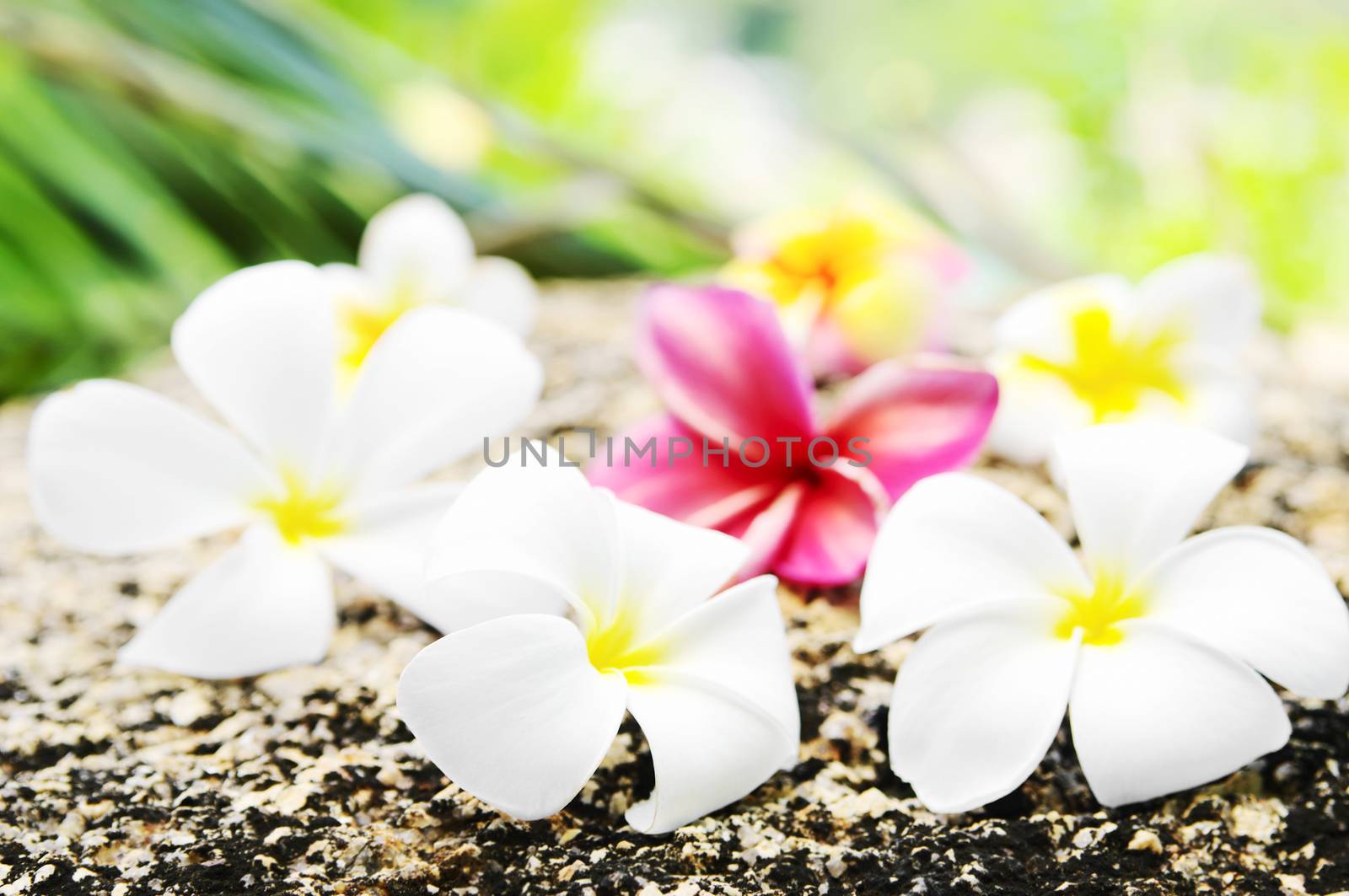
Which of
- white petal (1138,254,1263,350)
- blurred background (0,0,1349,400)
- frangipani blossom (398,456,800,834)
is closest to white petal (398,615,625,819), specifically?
frangipani blossom (398,456,800,834)

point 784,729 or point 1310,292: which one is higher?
point 1310,292

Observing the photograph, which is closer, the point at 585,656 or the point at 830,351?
the point at 585,656

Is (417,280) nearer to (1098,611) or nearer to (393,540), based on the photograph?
(393,540)

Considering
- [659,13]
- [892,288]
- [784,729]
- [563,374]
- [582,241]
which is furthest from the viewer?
[659,13]

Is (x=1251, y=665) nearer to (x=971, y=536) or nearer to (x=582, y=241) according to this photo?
(x=971, y=536)

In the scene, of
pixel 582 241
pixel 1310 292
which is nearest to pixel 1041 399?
pixel 582 241

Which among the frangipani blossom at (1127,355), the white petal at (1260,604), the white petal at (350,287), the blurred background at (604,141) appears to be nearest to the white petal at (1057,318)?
the frangipani blossom at (1127,355)

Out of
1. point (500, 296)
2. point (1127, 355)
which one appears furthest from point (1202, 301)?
point (500, 296)
